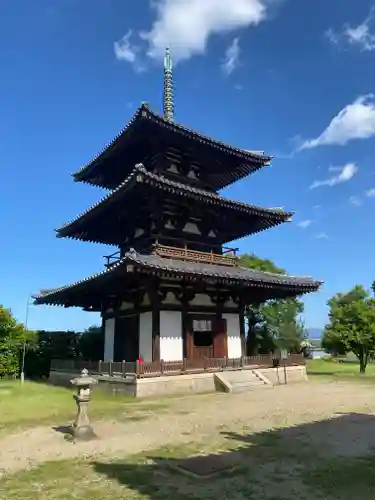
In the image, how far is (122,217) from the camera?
74.3ft

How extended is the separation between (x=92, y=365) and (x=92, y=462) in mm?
13769

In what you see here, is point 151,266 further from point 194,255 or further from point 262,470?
point 262,470

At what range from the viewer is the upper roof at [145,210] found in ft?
63.4

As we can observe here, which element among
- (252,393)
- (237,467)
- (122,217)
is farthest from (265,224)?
(237,467)

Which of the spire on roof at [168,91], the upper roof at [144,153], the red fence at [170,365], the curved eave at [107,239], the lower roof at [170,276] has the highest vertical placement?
the spire on roof at [168,91]

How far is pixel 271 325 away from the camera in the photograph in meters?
35.3

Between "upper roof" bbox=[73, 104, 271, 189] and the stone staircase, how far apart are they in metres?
11.5

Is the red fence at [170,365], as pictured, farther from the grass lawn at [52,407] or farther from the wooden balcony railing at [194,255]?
the wooden balcony railing at [194,255]

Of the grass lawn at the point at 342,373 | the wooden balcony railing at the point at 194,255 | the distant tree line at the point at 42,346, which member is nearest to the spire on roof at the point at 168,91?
the wooden balcony railing at the point at 194,255

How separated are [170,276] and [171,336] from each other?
11.3 feet

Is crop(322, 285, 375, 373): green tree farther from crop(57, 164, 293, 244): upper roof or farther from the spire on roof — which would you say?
the spire on roof

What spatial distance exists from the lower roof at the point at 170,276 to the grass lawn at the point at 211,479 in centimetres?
967

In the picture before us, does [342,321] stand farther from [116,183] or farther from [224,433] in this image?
[224,433]

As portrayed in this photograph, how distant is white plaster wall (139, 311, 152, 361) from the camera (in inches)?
784
